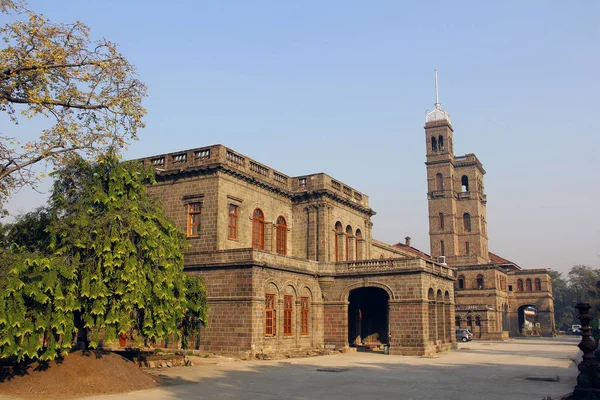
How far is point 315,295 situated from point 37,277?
61.0 ft

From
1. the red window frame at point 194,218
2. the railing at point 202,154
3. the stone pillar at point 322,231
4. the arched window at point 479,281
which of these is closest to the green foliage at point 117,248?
the red window frame at point 194,218

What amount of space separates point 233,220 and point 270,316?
18.4ft

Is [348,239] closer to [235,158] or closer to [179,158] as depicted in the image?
[235,158]

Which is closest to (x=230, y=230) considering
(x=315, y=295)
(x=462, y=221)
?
(x=315, y=295)

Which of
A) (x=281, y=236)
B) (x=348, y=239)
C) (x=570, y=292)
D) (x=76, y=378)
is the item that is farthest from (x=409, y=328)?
(x=570, y=292)

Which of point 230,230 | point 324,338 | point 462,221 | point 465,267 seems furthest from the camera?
point 462,221

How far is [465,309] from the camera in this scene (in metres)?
57.6

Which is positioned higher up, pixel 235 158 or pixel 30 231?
pixel 235 158

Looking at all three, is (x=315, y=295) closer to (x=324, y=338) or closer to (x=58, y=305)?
(x=324, y=338)

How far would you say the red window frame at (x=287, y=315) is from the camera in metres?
28.7

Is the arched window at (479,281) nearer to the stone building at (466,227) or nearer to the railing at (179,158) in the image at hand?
the stone building at (466,227)

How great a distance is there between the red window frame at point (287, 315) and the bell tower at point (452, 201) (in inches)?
1740

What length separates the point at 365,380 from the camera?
1856 cm

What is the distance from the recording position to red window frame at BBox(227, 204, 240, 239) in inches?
1158
